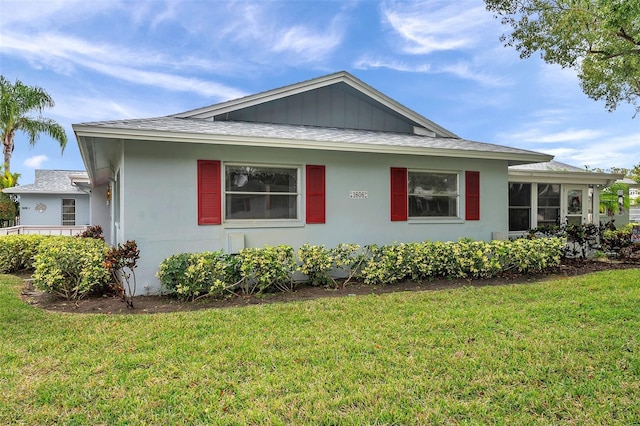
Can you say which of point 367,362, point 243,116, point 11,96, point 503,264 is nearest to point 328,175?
point 243,116

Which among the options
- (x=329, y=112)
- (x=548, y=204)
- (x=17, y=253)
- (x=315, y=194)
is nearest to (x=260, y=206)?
(x=315, y=194)

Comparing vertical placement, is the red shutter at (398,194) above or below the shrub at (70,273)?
above

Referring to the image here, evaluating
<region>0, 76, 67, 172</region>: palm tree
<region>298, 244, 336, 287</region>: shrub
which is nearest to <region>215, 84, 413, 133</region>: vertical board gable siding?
<region>298, 244, 336, 287</region>: shrub

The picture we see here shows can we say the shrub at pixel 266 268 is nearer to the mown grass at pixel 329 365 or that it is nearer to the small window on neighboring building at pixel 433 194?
the mown grass at pixel 329 365

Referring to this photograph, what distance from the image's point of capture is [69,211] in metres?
20.9

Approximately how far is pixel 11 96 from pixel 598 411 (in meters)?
29.3

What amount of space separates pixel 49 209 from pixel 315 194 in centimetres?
1886

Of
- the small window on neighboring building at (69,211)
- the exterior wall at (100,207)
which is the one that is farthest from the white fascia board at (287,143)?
the small window on neighboring building at (69,211)

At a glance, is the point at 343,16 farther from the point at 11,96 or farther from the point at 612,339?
the point at 11,96

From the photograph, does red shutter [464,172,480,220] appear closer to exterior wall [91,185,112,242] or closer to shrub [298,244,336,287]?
shrub [298,244,336,287]

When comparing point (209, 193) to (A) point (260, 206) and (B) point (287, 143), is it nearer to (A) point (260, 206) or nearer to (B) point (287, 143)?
(A) point (260, 206)

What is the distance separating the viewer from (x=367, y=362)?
12.0 ft

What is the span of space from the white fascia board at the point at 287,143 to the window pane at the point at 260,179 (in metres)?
0.73

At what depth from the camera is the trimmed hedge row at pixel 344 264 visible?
6367 mm
